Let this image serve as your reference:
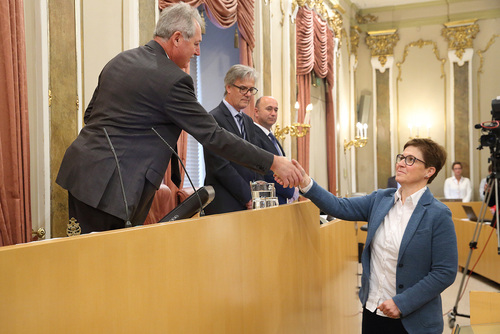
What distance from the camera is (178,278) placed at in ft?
3.98

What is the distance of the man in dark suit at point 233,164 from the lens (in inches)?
99.7

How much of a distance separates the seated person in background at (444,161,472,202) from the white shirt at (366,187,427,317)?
7830mm

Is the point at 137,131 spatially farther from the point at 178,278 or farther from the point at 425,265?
the point at 425,265

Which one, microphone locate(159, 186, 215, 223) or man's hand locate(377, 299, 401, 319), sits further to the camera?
man's hand locate(377, 299, 401, 319)

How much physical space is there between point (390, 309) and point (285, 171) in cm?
69

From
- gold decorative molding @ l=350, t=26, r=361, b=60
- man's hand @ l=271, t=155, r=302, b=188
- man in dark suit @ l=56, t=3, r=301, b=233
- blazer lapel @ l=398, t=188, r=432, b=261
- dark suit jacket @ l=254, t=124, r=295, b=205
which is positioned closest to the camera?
man in dark suit @ l=56, t=3, r=301, b=233

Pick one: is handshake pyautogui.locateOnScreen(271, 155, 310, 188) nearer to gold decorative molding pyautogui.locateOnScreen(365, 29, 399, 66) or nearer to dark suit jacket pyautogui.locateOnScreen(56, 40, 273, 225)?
dark suit jacket pyautogui.locateOnScreen(56, 40, 273, 225)

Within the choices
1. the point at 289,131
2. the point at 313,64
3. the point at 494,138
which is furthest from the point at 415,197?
the point at 313,64

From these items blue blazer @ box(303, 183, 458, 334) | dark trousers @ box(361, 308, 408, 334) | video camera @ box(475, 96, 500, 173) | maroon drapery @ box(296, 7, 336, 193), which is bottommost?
dark trousers @ box(361, 308, 408, 334)

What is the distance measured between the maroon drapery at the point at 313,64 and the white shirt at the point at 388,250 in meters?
4.62

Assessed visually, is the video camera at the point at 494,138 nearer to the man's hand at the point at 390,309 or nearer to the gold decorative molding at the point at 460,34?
the man's hand at the point at 390,309

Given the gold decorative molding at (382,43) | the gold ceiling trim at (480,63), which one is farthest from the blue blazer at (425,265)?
the gold decorative molding at (382,43)

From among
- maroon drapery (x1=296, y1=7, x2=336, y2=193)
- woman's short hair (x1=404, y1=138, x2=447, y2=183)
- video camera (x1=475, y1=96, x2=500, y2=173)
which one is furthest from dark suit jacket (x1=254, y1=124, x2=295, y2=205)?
maroon drapery (x1=296, y1=7, x2=336, y2=193)

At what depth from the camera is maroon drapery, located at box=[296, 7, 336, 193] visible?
7.09 m
